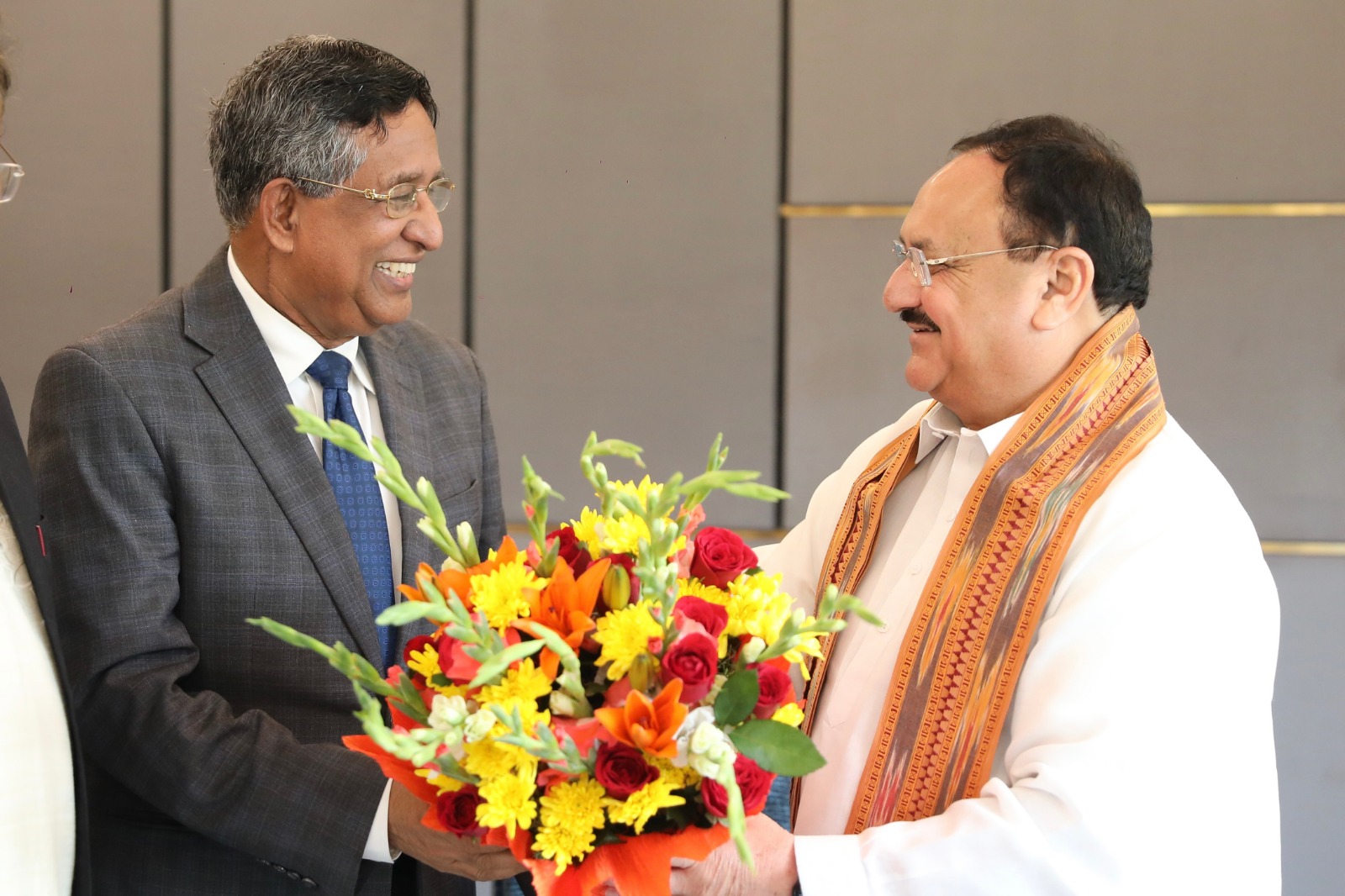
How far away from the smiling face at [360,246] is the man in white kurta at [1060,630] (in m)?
0.78

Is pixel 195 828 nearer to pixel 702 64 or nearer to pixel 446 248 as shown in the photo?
pixel 446 248

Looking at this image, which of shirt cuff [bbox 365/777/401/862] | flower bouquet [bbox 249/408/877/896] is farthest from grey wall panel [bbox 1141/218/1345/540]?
shirt cuff [bbox 365/777/401/862]

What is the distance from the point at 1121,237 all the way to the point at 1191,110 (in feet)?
5.23

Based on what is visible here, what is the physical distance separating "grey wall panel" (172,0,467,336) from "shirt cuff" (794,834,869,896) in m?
2.09

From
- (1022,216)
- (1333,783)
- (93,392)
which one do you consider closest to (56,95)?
(93,392)

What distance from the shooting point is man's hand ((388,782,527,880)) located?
55.8 inches

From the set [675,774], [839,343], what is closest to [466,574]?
[675,774]

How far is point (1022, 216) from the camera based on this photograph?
1685 mm

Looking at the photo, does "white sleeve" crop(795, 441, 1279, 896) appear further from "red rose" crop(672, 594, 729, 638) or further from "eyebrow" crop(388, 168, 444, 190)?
"eyebrow" crop(388, 168, 444, 190)

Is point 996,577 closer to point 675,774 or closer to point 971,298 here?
point 971,298

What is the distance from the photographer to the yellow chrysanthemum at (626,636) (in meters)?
1.12

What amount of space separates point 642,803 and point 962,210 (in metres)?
1.05

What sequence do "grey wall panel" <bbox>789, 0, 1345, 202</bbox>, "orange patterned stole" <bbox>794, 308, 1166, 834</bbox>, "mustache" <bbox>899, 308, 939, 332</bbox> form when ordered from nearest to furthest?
1. "orange patterned stole" <bbox>794, 308, 1166, 834</bbox>
2. "mustache" <bbox>899, 308, 939, 332</bbox>
3. "grey wall panel" <bbox>789, 0, 1345, 202</bbox>

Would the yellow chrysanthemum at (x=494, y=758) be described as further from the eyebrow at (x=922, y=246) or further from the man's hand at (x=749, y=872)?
the eyebrow at (x=922, y=246)
